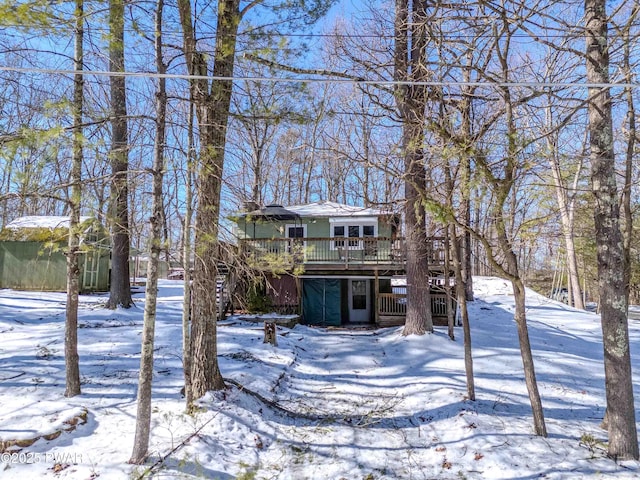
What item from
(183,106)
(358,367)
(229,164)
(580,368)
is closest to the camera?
(183,106)

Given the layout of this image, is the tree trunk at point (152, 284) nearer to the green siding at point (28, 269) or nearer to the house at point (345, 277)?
the house at point (345, 277)

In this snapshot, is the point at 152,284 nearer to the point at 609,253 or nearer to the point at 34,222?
the point at 609,253

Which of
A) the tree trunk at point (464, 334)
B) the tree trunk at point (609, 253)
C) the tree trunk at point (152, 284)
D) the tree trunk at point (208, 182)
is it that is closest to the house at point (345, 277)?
the tree trunk at point (464, 334)

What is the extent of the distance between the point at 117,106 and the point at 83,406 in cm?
896

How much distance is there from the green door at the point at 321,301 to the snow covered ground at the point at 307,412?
15.3ft

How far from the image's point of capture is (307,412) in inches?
225

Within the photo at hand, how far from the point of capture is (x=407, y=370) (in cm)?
791

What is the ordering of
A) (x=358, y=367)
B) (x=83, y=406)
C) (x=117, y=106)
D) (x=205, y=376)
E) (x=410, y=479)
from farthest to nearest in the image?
(x=117, y=106) → (x=358, y=367) → (x=205, y=376) → (x=83, y=406) → (x=410, y=479)

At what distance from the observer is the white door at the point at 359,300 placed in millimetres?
15083

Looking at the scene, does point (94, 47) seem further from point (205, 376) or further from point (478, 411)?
point (478, 411)

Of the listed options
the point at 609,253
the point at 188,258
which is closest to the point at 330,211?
the point at 188,258

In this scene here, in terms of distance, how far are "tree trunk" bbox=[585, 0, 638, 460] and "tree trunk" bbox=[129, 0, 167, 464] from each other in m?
4.68

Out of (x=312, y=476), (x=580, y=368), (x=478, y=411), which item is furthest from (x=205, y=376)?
(x=580, y=368)

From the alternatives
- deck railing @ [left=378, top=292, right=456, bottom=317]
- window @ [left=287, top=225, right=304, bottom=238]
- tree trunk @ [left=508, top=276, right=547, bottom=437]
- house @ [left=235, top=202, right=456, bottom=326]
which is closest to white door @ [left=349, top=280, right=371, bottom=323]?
house @ [left=235, top=202, right=456, bottom=326]
